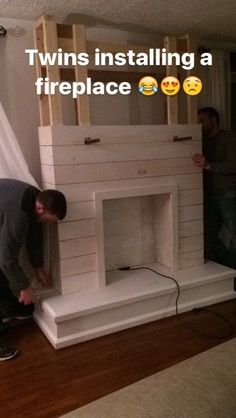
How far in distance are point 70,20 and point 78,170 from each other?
1110mm

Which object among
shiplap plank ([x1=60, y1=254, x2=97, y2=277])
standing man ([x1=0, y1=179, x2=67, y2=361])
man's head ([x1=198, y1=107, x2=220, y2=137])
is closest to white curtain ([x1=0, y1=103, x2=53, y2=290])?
standing man ([x1=0, y1=179, x2=67, y2=361])

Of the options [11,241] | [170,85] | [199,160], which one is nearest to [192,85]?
[170,85]

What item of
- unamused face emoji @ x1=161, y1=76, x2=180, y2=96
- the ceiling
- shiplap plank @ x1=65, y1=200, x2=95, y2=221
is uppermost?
the ceiling

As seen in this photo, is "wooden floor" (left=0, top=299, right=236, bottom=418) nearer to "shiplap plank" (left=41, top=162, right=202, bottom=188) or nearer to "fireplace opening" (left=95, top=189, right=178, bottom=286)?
"fireplace opening" (left=95, top=189, right=178, bottom=286)

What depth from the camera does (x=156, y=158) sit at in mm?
2781

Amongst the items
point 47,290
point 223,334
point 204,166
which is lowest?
point 223,334

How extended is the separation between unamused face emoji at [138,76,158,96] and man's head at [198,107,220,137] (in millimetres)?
490

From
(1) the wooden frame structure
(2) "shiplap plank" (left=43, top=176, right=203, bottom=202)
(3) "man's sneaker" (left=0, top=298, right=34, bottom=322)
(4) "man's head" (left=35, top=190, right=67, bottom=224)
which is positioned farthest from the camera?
(3) "man's sneaker" (left=0, top=298, right=34, bottom=322)

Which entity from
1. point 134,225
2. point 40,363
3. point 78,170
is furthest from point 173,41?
point 40,363

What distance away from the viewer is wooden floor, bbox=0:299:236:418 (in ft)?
6.28

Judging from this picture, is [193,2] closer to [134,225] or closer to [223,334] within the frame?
[134,225]

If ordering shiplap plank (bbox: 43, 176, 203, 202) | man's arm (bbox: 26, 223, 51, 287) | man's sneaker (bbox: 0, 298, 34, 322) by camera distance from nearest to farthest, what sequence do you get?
shiplap plank (bbox: 43, 176, 203, 202), man's arm (bbox: 26, 223, 51, 287), man's sneaker (bbox: 0, 298, 34, 322)

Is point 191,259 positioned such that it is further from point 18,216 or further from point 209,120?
point 18,216

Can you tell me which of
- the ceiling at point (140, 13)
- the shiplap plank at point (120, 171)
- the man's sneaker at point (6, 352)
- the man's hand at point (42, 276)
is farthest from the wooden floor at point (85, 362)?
the ceiling at point (140, 13)
